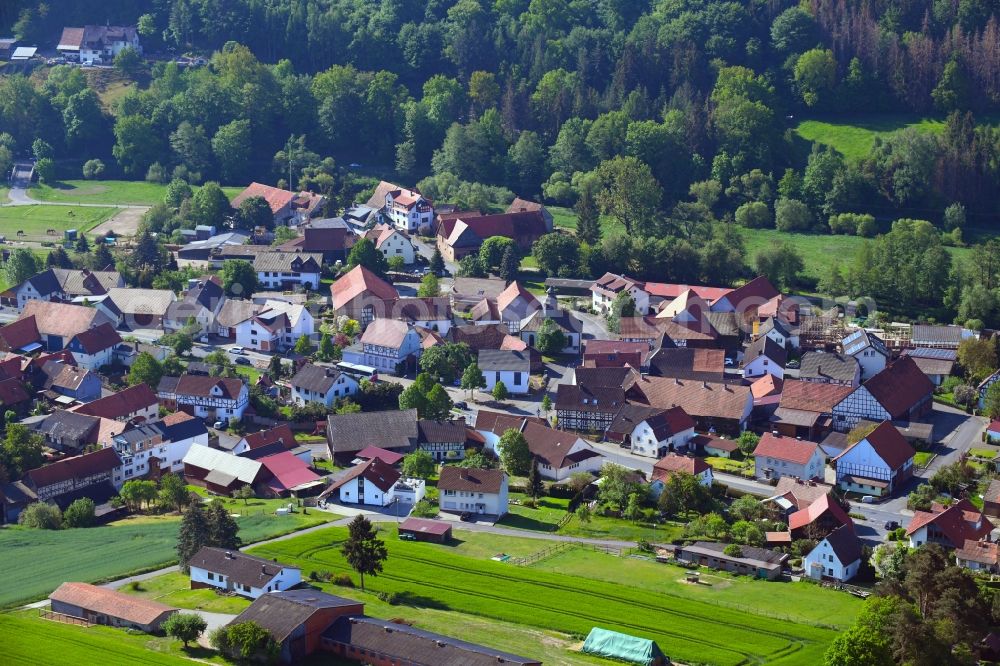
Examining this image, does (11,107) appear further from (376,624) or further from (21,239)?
(376,624)

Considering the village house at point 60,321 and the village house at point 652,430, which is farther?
the village house at point 60,321

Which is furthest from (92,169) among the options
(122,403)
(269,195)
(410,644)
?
(410,644)

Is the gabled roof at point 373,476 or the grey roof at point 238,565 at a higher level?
the grey roof at point 238,565

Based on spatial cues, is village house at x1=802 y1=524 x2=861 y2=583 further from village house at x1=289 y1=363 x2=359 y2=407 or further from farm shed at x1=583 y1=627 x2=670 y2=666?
village house at x1=289 y1=363 x2=359 y2=407

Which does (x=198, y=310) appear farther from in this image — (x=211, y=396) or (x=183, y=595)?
(x=183, y=595)

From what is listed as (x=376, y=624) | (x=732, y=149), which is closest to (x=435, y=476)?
(x=376, y=624)

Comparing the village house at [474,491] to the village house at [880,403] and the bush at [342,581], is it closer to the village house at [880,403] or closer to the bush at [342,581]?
the bush at [342,581]

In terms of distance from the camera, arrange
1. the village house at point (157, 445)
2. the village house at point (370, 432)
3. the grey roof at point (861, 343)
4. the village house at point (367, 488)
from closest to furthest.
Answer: the village house at point (367, 488) < the village house at point (157, 445) < the village house at point (370, 432) < the grey roof at point (861, 343)

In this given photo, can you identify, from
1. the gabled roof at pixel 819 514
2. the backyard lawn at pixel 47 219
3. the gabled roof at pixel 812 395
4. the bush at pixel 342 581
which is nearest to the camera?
the bush at pixel 342 581

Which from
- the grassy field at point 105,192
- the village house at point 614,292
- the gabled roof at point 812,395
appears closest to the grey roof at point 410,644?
the gabled roof at point 812,395
